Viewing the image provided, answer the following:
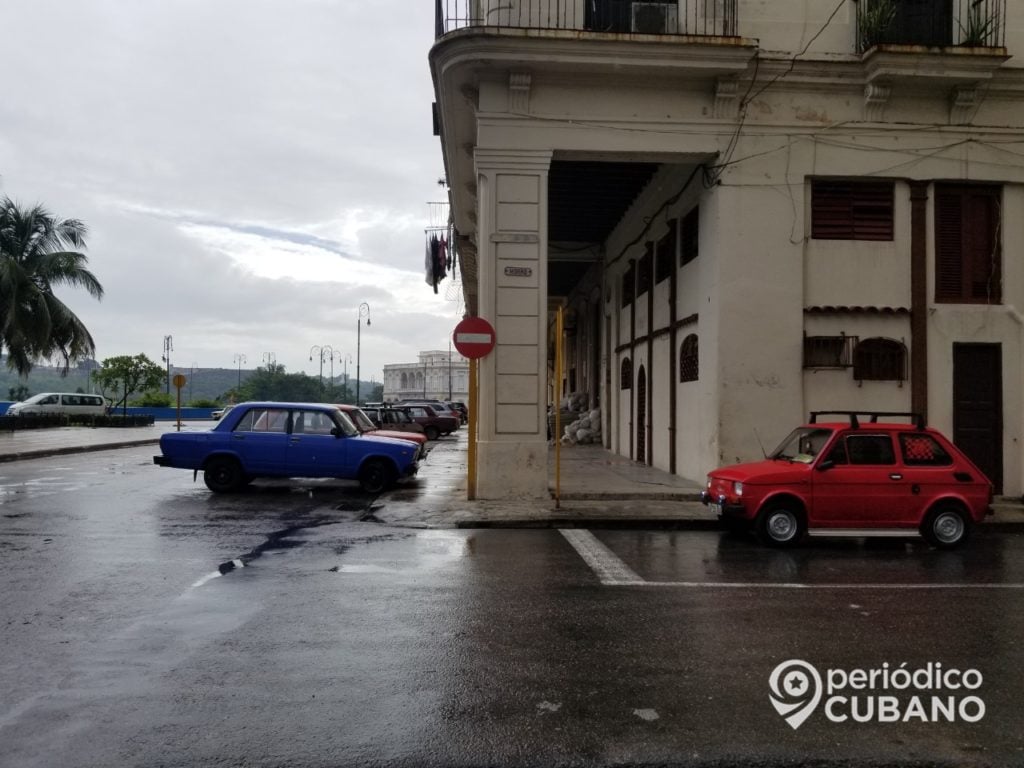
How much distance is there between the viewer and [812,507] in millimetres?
9367

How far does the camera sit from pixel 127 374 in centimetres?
5384

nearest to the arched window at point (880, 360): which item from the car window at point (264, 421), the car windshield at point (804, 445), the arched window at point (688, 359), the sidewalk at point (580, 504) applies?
the sidewalk at point (580, 504)

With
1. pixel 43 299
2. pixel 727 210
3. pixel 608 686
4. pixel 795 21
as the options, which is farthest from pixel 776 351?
pixel 43 299

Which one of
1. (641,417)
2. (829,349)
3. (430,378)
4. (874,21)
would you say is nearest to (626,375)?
(641,417)

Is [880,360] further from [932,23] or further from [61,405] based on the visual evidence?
[61,405]

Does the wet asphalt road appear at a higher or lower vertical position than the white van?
lower

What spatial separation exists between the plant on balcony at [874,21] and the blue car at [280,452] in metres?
10.2

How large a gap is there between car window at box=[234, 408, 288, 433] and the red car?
7.99m

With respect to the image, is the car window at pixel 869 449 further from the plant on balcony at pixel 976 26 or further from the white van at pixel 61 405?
the white van at pixel 61 405

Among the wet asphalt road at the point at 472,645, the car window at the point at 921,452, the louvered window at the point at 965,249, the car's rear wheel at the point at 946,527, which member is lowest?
the wet asphalt road at the point at 472,645

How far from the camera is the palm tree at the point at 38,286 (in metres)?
32.5

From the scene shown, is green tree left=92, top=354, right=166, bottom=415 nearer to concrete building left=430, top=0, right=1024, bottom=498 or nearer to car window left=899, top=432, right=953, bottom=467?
concrete building left=430, top=0, right=1024, bottom=498

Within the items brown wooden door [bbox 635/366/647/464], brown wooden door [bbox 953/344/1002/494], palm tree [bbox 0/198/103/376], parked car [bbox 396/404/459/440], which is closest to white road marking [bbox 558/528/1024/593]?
brown wooden door [bbox 953/344/1002/494]

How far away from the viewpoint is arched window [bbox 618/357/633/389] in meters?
21.2
